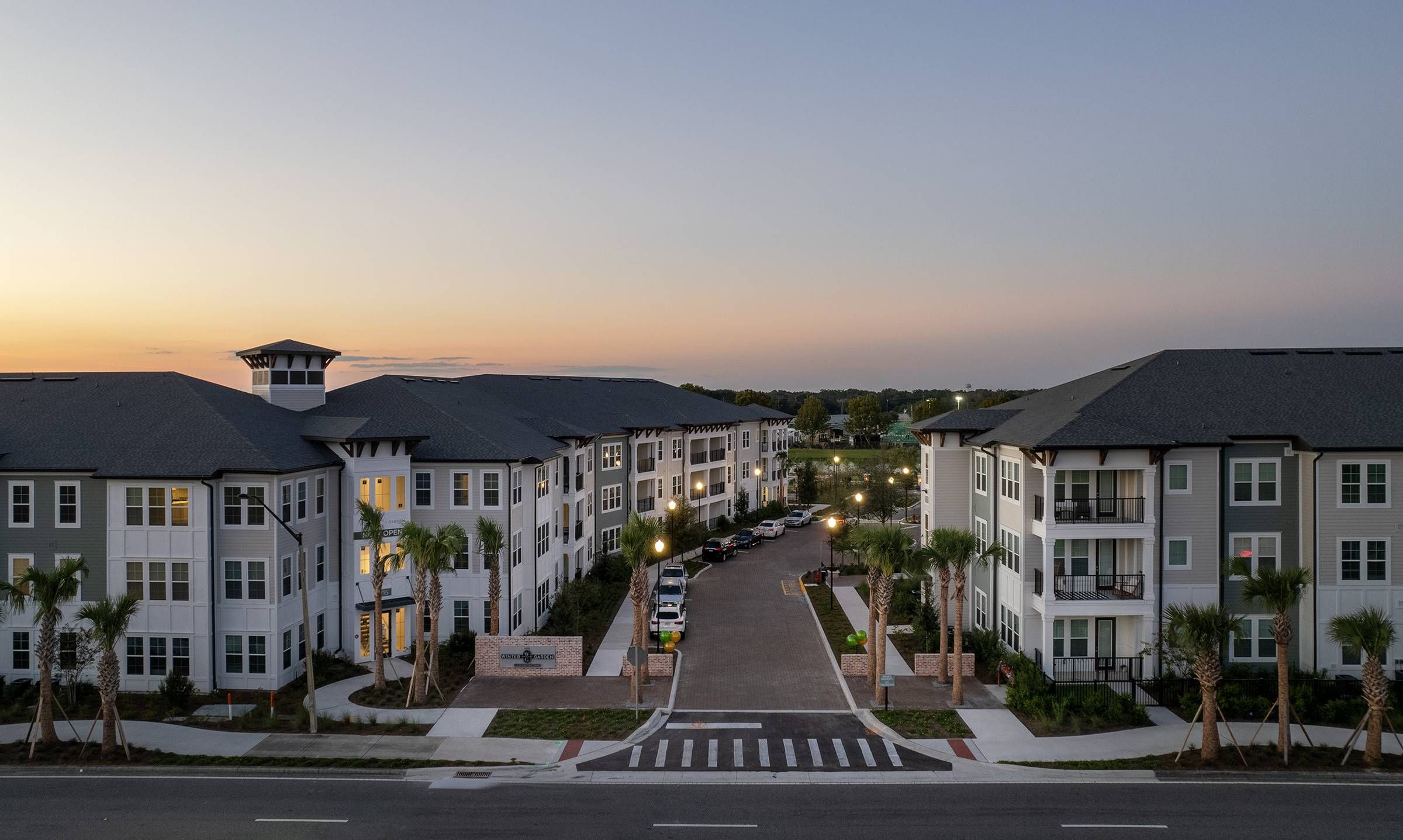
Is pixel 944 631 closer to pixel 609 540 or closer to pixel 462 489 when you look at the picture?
pixel 462 489

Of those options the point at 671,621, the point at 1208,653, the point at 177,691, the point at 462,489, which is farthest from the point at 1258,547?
the point at 177,691

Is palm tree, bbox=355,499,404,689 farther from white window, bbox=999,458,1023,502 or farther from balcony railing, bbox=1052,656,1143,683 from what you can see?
balcony railing, bbox=1052,656,1143,683

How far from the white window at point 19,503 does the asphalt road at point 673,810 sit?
11.5 meters

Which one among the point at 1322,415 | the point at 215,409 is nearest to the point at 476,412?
the point at 215,409

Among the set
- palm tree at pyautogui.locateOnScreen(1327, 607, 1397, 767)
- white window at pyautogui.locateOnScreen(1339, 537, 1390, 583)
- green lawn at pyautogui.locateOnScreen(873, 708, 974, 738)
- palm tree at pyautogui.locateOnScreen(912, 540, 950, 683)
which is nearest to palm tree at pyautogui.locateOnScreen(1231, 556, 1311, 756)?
palm tree at pyautogui.locateOnScreen(1327, 607, 1397, 767)

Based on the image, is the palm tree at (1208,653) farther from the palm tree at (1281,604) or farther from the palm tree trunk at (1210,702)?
the palm tree at (1281,604)

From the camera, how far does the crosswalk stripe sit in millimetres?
22691

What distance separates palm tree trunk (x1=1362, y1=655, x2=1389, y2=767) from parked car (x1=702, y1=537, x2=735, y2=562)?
3702 cm

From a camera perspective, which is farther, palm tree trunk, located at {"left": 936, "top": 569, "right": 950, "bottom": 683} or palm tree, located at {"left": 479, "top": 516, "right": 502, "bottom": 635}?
palm tree, located at {"left": 479, "top": 516, "right": 502, "bottom": 635}

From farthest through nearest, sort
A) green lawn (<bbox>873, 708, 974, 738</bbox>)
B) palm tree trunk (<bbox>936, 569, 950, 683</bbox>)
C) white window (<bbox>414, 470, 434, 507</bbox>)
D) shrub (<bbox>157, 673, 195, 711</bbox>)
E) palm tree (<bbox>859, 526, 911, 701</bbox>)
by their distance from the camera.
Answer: white window (<bbox>414, 470, 434, 507</bbox>), palm tree trunk (<bbox>936, 569, 950, 683</bbox>), palm tree (<bbox>859, 526, 911, 701</bbox>), shrub (<bbox>157, 673, 195, 711</bbox>), green lawn (<bbox>873, 708, 974, 738</bbox>)

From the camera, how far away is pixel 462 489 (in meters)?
34.3

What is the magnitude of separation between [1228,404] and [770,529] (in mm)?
38137

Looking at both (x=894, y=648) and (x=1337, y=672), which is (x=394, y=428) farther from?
(x=1337, y=672)

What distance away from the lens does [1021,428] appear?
32656mm
